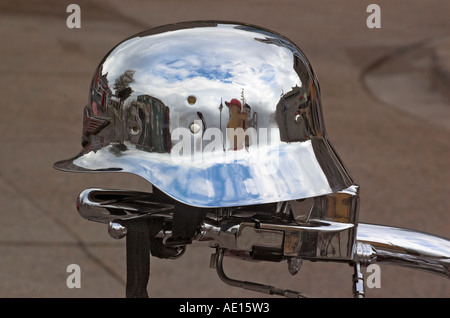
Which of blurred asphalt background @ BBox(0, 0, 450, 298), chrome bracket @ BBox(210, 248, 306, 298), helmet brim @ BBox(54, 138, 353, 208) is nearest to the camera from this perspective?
helmet brim @ BBox(54, 138, 353, 208)

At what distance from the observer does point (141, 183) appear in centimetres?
644

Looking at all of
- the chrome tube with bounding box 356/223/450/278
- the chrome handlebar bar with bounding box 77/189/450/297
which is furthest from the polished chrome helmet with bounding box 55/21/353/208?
the chrome tube with bounding box 356/223/450/278

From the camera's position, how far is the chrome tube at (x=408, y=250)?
95.7 inches

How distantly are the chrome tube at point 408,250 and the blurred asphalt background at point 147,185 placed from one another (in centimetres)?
252

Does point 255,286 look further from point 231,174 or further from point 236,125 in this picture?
point 236,125

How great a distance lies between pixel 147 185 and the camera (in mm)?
6410

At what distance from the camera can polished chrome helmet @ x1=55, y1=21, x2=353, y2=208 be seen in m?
2.23

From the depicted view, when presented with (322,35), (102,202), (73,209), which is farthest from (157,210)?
(322,35)

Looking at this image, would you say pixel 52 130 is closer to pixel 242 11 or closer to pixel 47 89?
pixel 47 89

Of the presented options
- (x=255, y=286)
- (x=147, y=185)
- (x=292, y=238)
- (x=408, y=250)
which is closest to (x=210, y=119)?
(x=292, y=238)

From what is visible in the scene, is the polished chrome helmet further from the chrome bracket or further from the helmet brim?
the chrome bracket

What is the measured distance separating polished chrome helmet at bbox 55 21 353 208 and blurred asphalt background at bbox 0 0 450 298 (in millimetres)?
2715

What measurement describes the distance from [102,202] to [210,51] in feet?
2.11

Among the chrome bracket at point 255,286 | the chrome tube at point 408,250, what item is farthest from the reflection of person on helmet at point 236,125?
the chrome tube at point 408,250
